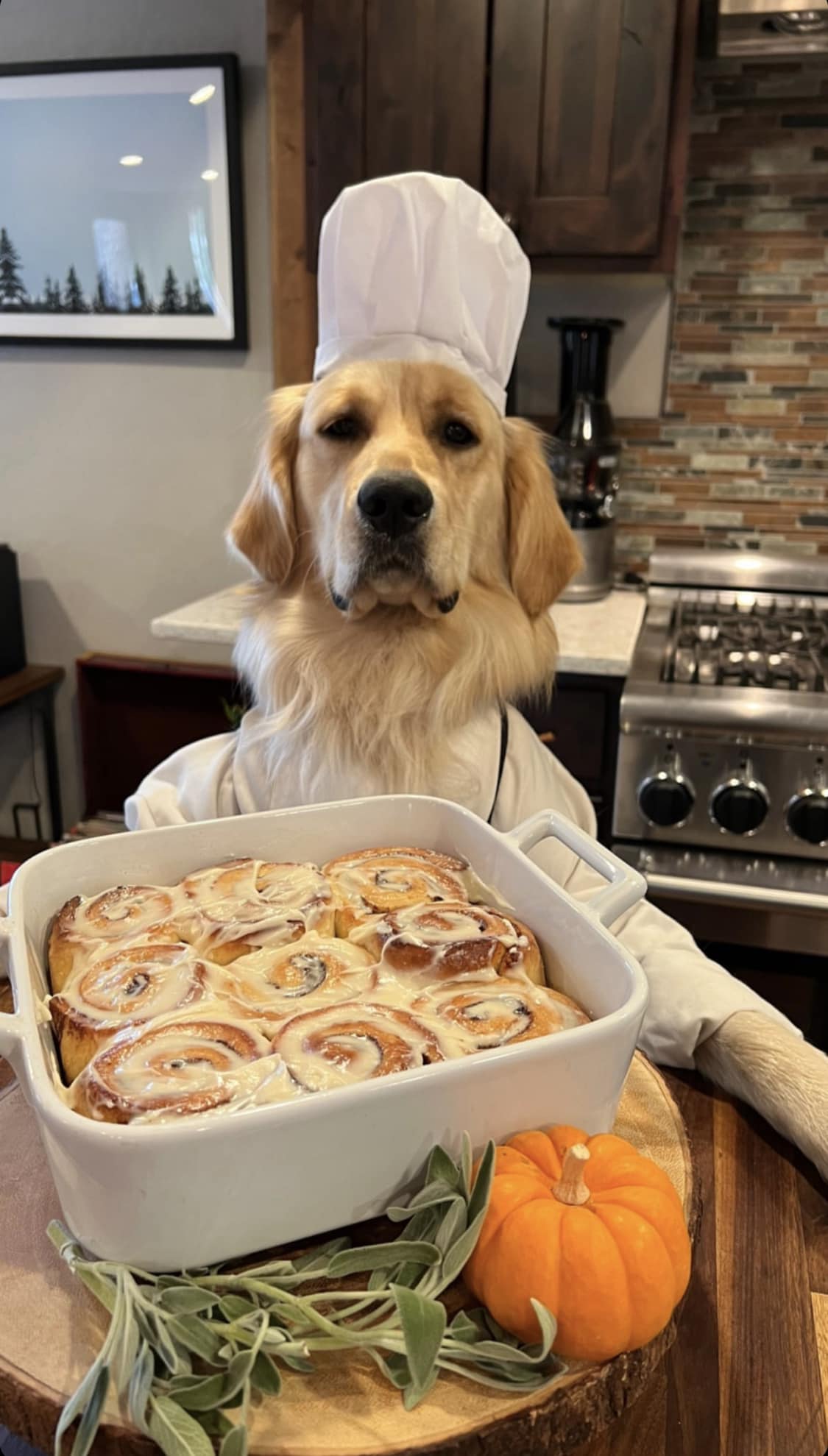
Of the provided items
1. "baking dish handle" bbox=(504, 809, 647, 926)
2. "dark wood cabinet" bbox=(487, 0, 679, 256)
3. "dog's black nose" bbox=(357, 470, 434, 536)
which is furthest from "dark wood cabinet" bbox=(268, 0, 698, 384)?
"baking dish handle" bbox=(504, 809, 647, 926)

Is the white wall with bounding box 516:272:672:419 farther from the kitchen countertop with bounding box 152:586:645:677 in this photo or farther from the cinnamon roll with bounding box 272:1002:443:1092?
the cinnamon roll with bounding box 272:1002:443:1092

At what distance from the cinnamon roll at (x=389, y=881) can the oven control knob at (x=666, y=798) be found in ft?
3.00

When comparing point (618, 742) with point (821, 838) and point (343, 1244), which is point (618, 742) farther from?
point (343, 1244)

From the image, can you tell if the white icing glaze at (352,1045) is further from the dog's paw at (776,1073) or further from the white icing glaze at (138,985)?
the dog's paw at (776,1073)

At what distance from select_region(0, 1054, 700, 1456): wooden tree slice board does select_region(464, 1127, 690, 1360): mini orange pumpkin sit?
0.02 meters

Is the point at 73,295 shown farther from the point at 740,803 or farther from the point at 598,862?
the point at 598,862

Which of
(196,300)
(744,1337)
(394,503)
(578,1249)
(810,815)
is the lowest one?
(810,815)

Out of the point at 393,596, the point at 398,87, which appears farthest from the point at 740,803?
the point at 398,87

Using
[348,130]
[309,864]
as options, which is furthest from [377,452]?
[348,130]

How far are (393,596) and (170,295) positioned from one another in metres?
1.62

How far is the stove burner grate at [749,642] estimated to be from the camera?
1678 millimetres

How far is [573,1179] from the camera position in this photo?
1.69ft

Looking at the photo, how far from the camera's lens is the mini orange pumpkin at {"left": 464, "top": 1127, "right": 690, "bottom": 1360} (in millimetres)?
487

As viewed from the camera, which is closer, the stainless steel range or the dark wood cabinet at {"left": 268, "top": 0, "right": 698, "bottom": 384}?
the stainless steel range
